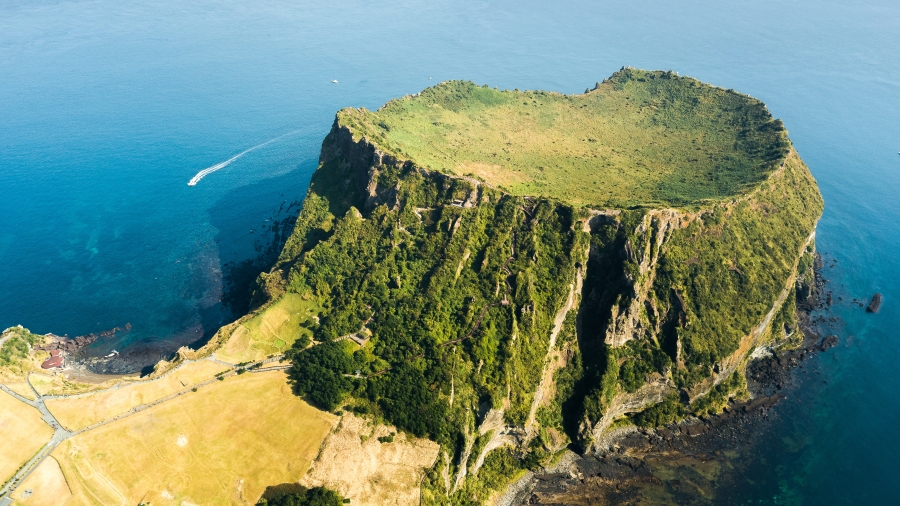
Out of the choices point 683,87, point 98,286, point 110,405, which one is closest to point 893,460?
point 683,87

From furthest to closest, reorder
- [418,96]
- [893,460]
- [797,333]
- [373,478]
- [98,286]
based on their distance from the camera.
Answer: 1. [418,96]
2. [98,286]
3. [797,333]
4. [893,460]
5. [373,478]

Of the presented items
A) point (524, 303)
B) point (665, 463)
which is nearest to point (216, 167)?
point (524, 303)

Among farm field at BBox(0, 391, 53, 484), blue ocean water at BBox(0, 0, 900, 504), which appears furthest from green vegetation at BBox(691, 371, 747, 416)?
farm field at BBox(0, 391, 53, 484)

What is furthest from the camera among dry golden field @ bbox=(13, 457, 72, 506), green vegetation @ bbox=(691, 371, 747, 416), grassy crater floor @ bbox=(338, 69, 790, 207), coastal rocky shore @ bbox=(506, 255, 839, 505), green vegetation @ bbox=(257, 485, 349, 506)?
grassy crater floor @ bbox=(338, 69, 790, 207)

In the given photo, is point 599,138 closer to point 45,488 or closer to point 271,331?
point 271,331

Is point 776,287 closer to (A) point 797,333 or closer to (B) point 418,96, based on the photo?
(A) point 797,333

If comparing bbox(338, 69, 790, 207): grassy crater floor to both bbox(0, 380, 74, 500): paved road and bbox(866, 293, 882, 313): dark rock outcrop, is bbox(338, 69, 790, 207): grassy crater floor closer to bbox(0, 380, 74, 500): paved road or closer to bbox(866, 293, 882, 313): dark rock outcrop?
bbox(866, 293, 882, 313): dark rock outcrop
